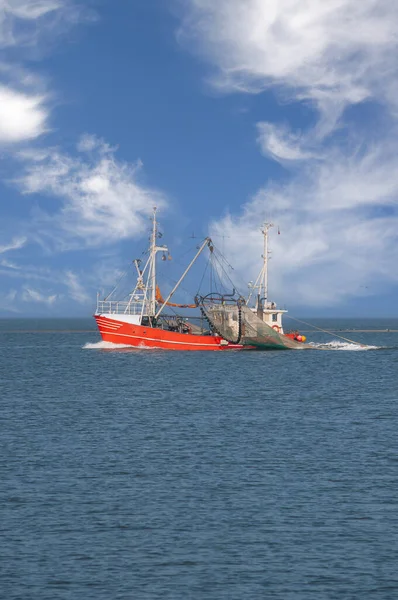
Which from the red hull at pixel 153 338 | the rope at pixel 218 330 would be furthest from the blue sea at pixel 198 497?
the red hull at pixel 153 338

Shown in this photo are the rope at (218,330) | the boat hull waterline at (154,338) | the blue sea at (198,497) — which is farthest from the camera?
the boat hull waterline at (154,338)

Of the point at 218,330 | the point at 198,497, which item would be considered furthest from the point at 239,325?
the point at 198,497

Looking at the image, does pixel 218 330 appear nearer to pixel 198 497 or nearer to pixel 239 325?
pixel 239 325

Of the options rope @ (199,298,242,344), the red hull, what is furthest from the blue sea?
the red hull

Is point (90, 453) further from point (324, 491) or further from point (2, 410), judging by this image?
point (2, 410)

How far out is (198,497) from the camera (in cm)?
2984

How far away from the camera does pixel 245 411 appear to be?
176 feet

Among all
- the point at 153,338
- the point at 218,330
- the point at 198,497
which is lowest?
the point at 198,497

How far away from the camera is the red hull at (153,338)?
10469 centimetres

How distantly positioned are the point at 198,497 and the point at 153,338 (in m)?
75.6

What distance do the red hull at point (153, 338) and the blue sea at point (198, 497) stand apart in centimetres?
4213

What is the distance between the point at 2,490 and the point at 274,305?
81.0m

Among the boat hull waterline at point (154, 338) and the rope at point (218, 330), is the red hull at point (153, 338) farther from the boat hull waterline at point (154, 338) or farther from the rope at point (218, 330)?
the rope at point (218, 330)

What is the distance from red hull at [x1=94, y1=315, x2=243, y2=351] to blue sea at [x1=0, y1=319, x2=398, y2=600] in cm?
4213
